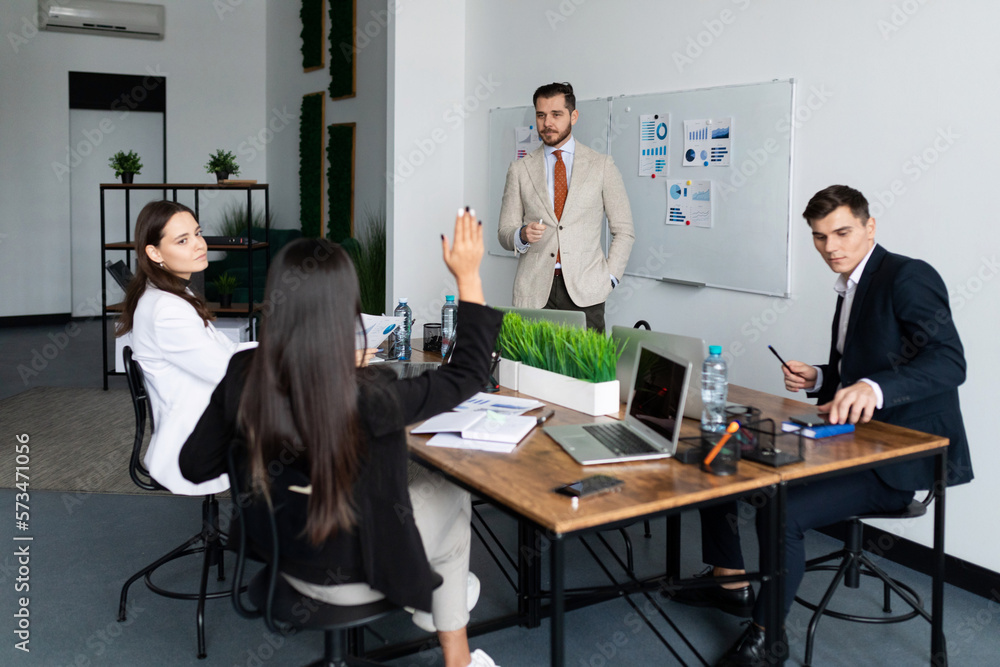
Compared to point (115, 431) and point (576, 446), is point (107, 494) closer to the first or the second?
point (115, 431)

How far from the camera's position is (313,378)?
1.70 m

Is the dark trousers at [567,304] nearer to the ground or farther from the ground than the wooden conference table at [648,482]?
farther from the ground

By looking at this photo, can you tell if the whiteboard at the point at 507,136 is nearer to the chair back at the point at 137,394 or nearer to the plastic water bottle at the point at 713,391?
the chair back at the point at 137,394

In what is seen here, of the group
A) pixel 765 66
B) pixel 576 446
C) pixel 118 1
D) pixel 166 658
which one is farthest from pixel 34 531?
pixel 118 1

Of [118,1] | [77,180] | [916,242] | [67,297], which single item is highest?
[118,1]

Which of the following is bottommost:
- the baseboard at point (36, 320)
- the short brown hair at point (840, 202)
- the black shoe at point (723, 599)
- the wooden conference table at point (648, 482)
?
the black shoe at point (723, 599)

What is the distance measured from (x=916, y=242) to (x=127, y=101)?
8.38m

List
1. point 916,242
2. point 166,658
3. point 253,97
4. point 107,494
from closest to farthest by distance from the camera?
point 166,658 < point 916,242 < point 107,494 < point 253,97

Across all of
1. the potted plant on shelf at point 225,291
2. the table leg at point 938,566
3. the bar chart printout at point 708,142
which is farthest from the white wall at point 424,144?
the table leg at point 938,566

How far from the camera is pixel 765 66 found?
3.81 meters

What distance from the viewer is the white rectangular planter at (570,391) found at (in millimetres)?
2613

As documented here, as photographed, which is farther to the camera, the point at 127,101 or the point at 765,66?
the point at 127,101

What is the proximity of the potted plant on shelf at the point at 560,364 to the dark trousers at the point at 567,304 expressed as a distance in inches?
50.6

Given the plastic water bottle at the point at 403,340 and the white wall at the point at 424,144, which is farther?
the white wall at the point at 424,144
